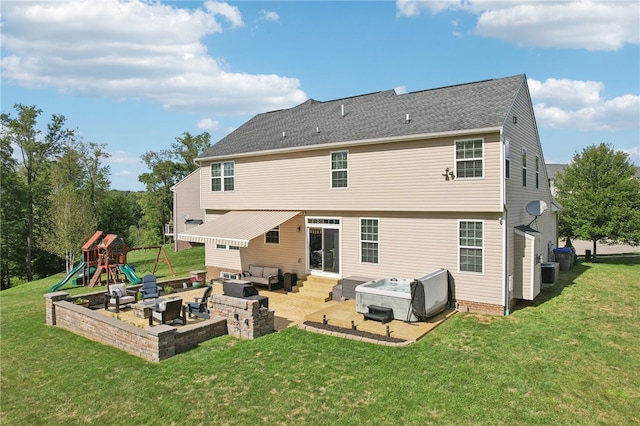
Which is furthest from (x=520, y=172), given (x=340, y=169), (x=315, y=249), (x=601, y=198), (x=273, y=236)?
(x=601, y=198)

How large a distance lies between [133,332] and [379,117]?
14.2 meters

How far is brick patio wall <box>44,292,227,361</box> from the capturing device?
457 inches

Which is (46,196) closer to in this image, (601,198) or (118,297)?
(118,297)

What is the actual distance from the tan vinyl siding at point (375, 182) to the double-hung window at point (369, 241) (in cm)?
78

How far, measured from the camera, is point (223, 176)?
2422 centimetres

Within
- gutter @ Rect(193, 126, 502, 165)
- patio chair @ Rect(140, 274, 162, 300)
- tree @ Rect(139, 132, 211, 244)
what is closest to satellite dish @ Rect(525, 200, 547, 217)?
gutter @ Rect(193, 126, 502, 165)

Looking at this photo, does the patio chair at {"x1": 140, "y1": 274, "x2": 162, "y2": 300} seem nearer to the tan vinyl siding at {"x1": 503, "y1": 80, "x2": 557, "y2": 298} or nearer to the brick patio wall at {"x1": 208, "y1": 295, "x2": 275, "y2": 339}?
the brick patio wall at {"x1": 208, "y1": 295, "x2": 275, "y2": 339}

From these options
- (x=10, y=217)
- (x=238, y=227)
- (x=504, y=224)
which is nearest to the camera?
(x=504, y=224)

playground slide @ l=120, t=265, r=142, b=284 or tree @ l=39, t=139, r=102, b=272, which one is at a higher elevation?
tree @ l=39, t=139, r=102, b=272

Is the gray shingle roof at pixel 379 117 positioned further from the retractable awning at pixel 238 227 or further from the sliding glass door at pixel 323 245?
the sliding glass door at pixel 323 245

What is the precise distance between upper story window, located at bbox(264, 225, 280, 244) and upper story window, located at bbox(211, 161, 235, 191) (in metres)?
3.91

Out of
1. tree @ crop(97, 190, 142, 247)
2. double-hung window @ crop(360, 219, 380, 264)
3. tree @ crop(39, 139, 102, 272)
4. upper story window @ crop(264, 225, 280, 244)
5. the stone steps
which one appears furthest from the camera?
tree @ crop(97, 190, 142, 247)

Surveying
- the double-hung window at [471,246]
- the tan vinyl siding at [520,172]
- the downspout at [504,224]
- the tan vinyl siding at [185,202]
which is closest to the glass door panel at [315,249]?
the double-hung window at [471,246]

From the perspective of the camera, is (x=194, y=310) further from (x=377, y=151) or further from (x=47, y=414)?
(x=377, y=151)
